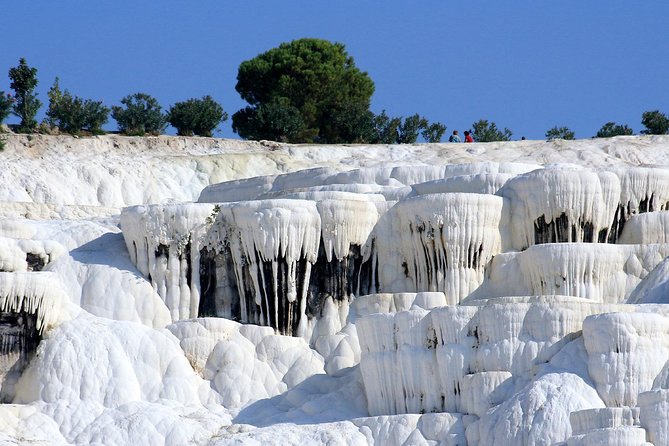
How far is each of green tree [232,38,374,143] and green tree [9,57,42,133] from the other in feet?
25.4

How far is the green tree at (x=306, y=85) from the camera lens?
64.3m

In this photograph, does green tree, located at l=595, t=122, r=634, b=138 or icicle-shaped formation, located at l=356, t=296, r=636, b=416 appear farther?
green tree, located at l=595, t=122, r=634, b=138

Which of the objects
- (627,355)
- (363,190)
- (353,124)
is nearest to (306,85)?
(353,124)

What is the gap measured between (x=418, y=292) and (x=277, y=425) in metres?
5.65

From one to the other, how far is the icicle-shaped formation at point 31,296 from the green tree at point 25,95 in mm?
21562

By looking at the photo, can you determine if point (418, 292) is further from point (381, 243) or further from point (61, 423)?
point (61, 423)

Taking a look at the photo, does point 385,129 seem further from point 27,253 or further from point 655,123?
point 27,253

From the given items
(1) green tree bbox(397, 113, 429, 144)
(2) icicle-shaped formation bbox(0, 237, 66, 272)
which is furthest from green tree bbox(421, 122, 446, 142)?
(2) icicle-shaped formation bbox(0, 237, 66, 272)

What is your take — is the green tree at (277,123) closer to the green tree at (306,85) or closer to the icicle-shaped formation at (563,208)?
the green tree at (306,85)

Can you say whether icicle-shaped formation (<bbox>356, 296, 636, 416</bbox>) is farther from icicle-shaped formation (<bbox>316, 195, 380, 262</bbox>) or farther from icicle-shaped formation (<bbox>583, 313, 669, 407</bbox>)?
icicle-shaped formation (<bbox>316, 195, 380, 262</bbox>)

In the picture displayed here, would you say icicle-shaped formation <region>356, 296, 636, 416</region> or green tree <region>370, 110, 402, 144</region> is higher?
green tree <region>370, 110, 402, 144</region>

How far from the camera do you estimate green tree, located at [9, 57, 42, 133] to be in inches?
2293

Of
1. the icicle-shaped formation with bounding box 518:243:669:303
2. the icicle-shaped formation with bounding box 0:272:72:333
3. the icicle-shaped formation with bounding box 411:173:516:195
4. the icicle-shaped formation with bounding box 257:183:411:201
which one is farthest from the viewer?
the icicle-shaped formation with bounding box 257:183:411:201

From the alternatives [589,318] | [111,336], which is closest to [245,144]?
[111,336]
